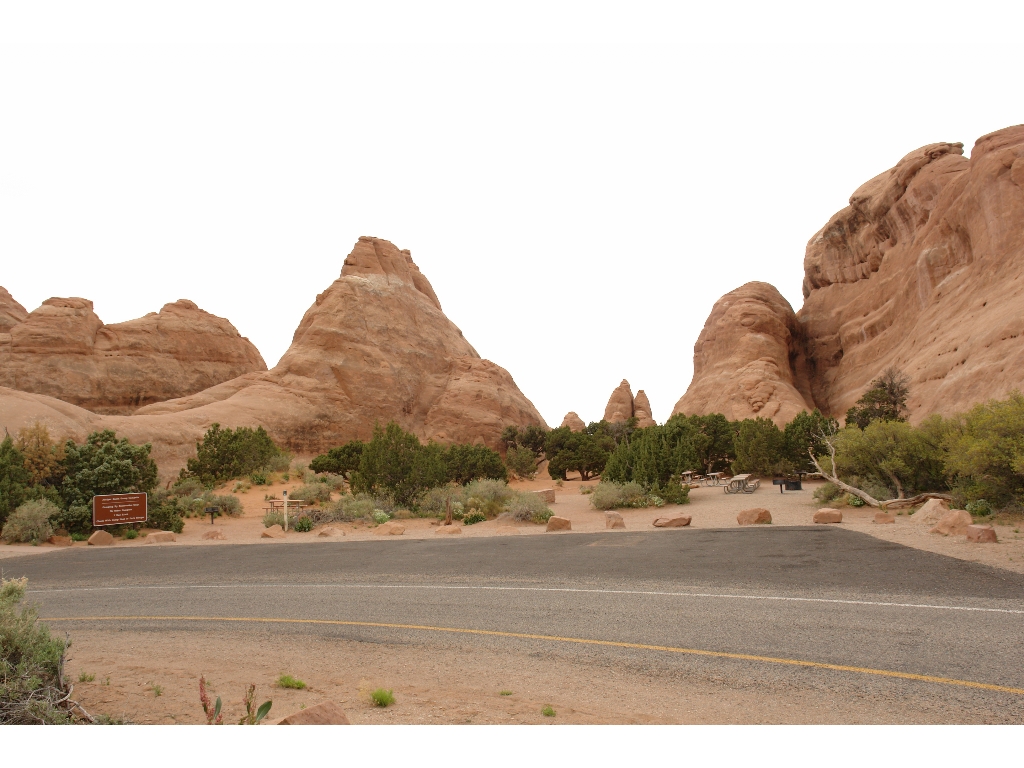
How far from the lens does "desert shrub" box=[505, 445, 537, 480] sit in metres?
52.0

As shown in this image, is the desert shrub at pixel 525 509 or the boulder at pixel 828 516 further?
the desert shrub at pixel 525 509

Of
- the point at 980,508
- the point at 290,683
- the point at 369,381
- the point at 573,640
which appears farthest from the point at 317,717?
the point at 369,381

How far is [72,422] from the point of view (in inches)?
1287

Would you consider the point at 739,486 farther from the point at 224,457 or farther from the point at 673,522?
the point at 224,457

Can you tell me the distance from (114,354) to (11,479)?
49541mm

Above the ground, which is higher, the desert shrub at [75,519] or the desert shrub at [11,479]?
the desert shrub at [11,479]

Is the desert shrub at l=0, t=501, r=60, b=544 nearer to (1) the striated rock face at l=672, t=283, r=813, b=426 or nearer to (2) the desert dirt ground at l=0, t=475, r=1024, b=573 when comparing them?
(2) the desert dirt ground at l=0, t=475, r=1024, b=573

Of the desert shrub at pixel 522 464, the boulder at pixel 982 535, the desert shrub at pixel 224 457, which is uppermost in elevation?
the desert shrub at pixel 224 457

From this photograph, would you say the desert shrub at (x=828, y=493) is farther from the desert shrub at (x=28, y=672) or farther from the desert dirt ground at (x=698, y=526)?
the desert shrub at (x=28, y=672)

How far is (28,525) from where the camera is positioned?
782 inches

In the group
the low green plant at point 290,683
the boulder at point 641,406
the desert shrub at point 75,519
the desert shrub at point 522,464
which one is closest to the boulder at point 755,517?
the low green plant at point 290,683

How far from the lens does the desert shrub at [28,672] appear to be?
4.36m

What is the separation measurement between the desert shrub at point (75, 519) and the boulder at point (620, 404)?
69913 millimetres

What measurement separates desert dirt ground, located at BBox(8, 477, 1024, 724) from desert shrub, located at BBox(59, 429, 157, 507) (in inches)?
674
